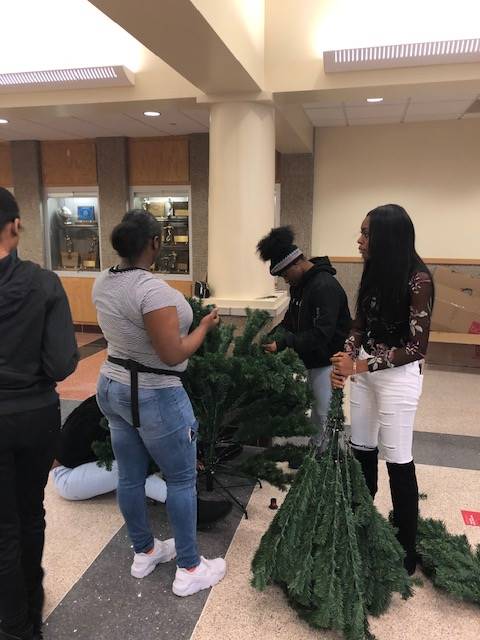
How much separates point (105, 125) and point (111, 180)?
1041 mm

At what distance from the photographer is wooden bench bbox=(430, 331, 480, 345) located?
5.40 meters

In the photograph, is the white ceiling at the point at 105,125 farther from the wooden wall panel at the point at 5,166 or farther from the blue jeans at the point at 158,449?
the blue jeans at the point at 158,449

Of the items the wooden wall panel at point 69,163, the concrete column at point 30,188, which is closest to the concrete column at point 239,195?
the wooden wall panel at point 69,163

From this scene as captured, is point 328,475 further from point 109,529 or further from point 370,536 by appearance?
point 109,529

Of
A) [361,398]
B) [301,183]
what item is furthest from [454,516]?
[301,183]

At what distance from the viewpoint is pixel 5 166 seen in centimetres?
729

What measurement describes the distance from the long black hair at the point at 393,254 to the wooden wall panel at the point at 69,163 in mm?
6050

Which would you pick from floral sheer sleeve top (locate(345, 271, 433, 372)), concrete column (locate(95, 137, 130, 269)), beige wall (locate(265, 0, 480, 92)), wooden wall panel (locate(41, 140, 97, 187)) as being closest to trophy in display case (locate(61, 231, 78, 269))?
concrete column (locate(95, 137, 130, 269))

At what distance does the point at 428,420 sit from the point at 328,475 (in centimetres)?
251

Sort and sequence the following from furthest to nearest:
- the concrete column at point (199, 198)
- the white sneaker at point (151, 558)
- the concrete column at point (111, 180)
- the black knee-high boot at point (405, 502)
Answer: the concrete column at point (111, 180), the concrete column at point (199, 198), the white sneaker at point (151, 558), the black knee-high boot at point (405, 502)

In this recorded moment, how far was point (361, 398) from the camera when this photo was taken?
2.04 m

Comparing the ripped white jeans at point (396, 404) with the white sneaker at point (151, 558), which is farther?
the white sneaker at point (151, 558)

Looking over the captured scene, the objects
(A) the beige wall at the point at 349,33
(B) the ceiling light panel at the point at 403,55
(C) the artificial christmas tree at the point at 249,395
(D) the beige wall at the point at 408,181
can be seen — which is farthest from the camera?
(D) the beige wall at the point at 408,181

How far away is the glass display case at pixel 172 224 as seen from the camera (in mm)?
6992
